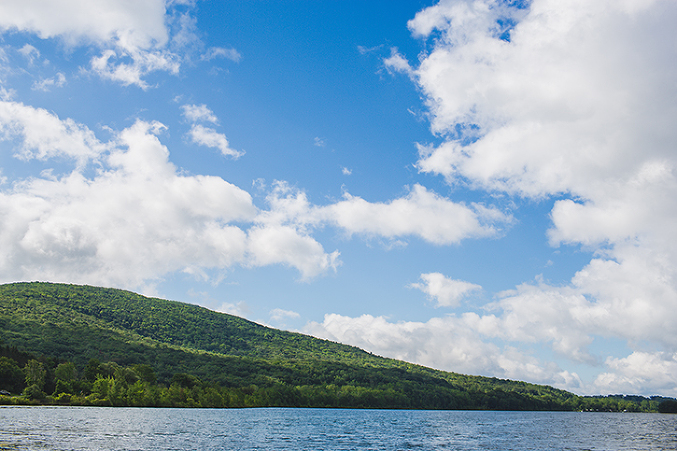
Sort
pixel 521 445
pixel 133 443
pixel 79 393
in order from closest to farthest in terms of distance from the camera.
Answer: pixel 133 443
pixel 521 445
pixel 79 393

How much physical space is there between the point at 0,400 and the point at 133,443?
384ft

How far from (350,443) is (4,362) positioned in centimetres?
14513

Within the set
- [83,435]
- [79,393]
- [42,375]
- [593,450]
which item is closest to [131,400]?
[79,393]

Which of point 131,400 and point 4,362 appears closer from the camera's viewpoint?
point 4,362

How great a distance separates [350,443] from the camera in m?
90.2

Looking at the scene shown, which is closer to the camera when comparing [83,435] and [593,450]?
[83,435]

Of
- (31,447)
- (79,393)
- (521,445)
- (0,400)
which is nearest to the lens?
(31,447)

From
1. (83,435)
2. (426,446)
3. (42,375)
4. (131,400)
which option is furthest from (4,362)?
(426,446)

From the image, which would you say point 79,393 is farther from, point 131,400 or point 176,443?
point 176,443

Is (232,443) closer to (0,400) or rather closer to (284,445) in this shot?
(284,445)

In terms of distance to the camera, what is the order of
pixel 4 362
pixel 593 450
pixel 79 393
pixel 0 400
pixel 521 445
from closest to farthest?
1. pixel 593 450
2. pixel 521 445
3. pixel 0 400
4. pixel 4 362
5. pixel 79 393

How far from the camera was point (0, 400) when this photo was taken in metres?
158

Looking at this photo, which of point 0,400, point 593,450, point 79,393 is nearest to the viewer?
point 593,450

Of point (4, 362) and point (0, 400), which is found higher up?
point (4, 362)
